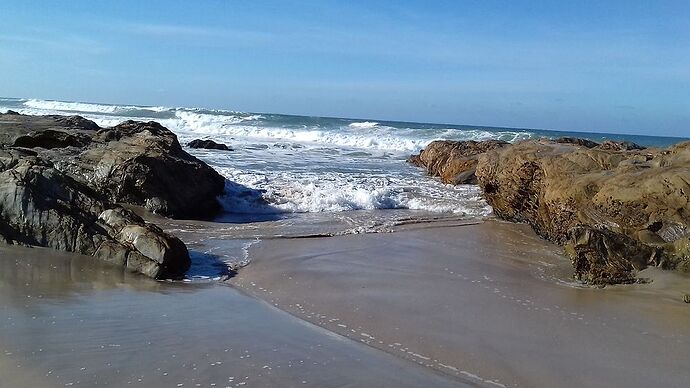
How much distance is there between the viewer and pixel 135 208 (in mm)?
8961

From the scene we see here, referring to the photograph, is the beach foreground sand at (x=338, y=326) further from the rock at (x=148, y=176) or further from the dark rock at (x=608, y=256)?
the rock at (x=148, y=176)

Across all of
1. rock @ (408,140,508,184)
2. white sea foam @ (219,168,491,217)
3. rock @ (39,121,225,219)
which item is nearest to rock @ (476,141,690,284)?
white sea foam @ (219,168,491,217)

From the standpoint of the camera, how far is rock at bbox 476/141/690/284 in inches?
235

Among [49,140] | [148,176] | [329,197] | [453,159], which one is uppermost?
[49,140]

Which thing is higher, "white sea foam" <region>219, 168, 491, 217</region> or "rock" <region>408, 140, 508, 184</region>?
"rock" <region>408, 140, 508, 184</region>

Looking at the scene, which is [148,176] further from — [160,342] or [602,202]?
[602,202]

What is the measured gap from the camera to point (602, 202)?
693cm

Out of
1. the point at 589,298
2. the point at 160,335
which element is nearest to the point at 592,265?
the point at 589,298

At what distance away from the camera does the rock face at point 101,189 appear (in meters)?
5.77

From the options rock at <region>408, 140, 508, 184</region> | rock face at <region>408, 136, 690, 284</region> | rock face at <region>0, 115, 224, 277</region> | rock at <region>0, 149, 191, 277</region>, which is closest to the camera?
rock at <region>0, 149, 191, 277</region>

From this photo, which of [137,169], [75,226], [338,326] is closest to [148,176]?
[137,169]

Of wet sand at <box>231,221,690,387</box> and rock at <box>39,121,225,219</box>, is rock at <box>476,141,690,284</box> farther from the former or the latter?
rock at <box>39,121,225,219</box>

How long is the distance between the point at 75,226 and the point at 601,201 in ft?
18.4

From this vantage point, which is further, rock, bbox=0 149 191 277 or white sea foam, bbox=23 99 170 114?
white sea foam, bbox=23 99 170 114
